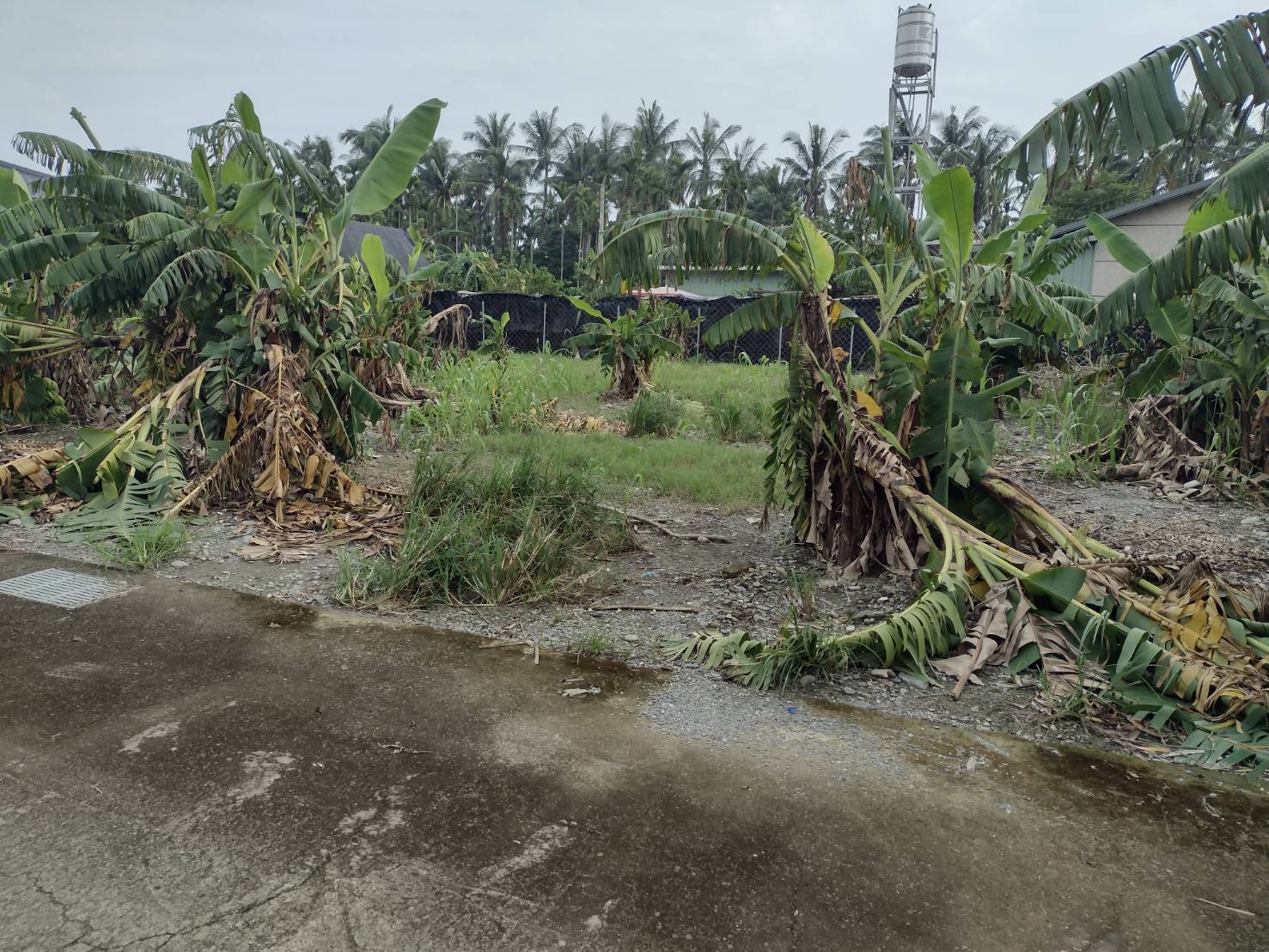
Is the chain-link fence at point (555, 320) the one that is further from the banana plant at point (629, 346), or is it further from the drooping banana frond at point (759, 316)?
the drooping banana frond at point (759, 316)

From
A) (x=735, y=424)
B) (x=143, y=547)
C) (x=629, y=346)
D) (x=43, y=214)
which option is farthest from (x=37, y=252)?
(x=629, y=346)

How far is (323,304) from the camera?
24.7 feet

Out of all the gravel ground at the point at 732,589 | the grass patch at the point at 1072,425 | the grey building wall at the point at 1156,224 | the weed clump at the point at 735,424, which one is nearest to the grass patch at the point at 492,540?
the gravel ground at the point at 732,589

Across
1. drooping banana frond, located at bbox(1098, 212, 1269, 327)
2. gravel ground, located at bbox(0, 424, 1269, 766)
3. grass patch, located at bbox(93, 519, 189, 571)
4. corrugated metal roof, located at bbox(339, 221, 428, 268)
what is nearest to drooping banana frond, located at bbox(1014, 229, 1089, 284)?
drooping banana frond, located at bbox(1098, 212, 1269, 327)

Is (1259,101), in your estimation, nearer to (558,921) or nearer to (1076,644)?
(1076,644)

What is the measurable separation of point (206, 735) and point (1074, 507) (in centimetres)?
671

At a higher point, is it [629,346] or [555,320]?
[555,320]

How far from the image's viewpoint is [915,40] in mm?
22500

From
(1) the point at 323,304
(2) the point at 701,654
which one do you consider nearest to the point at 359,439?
(1) the point at 323,304

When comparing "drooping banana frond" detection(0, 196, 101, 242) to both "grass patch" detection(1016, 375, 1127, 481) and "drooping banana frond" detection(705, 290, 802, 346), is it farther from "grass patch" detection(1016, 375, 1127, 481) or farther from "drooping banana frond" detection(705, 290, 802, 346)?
"grass patch" detection(1016, 375, 1127, 481)

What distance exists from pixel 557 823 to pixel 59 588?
385cm

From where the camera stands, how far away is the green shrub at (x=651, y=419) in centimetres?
1059

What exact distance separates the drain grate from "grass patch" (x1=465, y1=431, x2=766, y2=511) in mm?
2872

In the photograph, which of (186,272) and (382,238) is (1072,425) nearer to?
(186,272)
